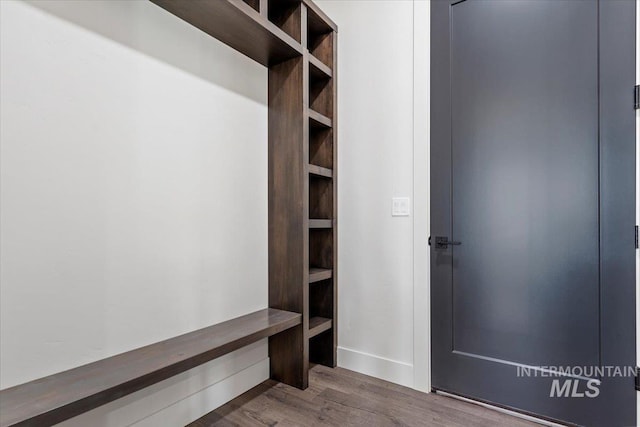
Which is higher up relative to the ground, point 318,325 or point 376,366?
point 318,325

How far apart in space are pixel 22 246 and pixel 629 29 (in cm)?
270

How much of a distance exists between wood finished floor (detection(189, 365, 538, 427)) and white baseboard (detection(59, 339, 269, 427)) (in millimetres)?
65

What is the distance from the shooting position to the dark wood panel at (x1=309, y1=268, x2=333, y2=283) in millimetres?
2245

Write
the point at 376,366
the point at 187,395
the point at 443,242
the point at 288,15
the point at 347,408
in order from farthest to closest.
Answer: the point at 376,366 < the point at 288,15 < the point at 443,242 < the point at 347,408 < the point at 187,395

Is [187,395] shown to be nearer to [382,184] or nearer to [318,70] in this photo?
[382,184]

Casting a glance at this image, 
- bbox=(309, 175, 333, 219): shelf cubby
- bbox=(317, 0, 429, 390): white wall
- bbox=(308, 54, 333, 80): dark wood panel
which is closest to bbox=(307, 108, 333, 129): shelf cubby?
bbox=(317, 0, 429, 390): white wall

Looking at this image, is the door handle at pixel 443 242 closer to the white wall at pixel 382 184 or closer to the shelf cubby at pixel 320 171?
the white wall at pixel 382 184

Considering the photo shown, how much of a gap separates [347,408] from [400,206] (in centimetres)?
123

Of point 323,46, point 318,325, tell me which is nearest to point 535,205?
point 318,325

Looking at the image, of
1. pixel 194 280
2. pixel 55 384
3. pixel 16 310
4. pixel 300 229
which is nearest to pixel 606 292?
pixel 300 229

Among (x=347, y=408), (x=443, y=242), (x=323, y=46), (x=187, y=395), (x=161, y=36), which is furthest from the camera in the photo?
(x=323, y=46)

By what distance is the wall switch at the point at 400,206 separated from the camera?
2.20 meters

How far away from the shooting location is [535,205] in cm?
181

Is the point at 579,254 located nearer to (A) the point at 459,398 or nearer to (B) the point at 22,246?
(A) the point at 459,398
